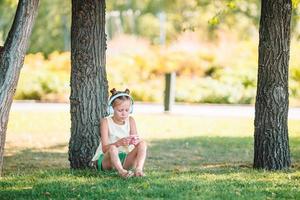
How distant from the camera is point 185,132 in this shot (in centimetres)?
1459

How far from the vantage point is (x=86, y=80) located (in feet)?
27.1

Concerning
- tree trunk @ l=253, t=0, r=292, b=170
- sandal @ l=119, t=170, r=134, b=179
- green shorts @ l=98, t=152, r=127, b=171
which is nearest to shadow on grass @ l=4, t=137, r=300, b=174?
tree trunk @ l=253, t=0, r=292, b=170

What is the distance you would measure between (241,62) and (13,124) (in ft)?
34.8

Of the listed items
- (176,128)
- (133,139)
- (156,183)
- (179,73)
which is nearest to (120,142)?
(133,139)

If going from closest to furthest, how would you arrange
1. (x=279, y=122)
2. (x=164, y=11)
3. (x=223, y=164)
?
(x=279, y=122) < (x=223, y=164) < (x=164, y=11)

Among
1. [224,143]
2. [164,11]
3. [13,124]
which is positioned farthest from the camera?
[164,11]

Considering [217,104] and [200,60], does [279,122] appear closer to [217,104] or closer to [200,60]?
[217,104]

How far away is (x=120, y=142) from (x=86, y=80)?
1.41 metres

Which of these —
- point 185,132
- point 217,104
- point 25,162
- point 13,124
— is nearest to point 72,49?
point 25,162

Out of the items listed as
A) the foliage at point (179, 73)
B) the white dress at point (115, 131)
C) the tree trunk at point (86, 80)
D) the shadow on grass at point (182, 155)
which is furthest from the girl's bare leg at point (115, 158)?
Answer: the foliage at point (179, 73)

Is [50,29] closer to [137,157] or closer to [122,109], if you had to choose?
[122,109]

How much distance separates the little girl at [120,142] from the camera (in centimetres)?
710

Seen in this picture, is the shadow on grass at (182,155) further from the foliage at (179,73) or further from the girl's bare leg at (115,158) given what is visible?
the foliage at (179,73)

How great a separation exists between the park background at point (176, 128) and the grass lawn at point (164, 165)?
13 millimetres
